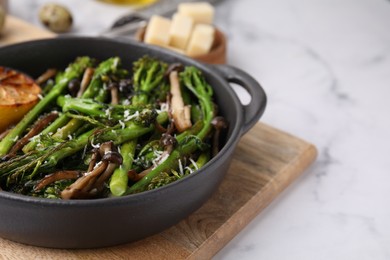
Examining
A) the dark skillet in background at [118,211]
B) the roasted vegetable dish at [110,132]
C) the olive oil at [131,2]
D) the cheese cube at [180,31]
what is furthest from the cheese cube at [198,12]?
the dark skillet in background at [118,211]

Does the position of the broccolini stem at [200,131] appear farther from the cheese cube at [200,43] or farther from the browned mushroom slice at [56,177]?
the cheese cube at [200,43]

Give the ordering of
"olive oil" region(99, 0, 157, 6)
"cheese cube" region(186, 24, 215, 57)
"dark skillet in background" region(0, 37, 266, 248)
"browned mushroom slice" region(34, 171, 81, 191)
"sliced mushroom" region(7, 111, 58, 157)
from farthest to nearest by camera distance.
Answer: "olive oil" region(99, 0, 157, 6) → "cheese cube" region(186, 24, 215, 57) → "sliced mushroom" region(7, 111, 58, 157) → "browned mushroom slice" region(34, 171, 81, 191) → "dark skillet in background" region(0, 37, 266, 248)

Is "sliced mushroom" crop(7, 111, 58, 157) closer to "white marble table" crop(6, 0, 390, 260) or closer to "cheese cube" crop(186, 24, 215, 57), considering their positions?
"white marble table" crop(6, 0, 390, 260)

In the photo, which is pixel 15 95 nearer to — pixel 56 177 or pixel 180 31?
pixel 56 177

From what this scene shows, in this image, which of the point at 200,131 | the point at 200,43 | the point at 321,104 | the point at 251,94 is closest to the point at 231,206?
the point at 200,131

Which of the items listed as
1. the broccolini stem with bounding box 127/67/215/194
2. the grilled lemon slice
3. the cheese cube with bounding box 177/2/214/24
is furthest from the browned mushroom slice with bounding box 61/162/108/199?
the cheese cube with bounding box 177/2/214/24

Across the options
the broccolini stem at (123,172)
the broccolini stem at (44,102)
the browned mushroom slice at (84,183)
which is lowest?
the broccolini stem at (44,102)

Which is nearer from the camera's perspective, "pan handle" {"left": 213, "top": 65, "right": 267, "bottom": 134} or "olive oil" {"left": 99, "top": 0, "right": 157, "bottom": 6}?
"pan handle" {"left": 213, "top": 65, "right": 267, "bottom": 134}
